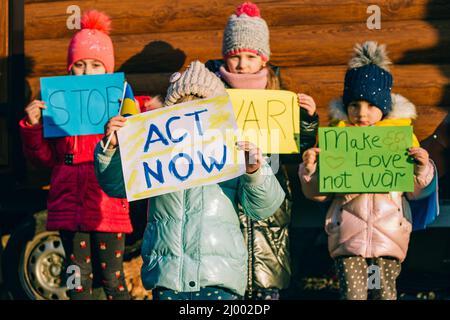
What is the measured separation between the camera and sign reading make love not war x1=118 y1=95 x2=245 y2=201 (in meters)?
5.12

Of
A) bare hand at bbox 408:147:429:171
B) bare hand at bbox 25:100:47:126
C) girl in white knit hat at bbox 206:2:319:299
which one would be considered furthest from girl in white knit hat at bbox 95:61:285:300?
bare hand at bbox 25:100:47:126

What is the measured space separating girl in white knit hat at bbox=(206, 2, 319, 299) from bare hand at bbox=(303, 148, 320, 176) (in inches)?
12.6

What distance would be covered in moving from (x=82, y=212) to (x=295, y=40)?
7.04ft

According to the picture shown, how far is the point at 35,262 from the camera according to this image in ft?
24.6

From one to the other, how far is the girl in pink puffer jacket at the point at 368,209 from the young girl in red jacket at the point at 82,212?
1355mm

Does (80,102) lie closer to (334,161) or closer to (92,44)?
(92,44)

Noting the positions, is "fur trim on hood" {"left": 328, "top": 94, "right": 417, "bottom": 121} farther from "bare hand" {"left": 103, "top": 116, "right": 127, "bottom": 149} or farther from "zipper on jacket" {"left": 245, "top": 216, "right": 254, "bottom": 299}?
"bare hand" {"left": 103, "top": 116, "right": 127, "bottom": 149}

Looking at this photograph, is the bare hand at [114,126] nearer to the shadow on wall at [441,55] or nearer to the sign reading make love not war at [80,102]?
the sign reading make love not war at [80,102]

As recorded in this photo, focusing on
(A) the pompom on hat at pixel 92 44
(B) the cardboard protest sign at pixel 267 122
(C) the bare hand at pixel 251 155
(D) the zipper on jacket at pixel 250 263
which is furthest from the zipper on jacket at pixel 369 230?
(A) the pompom on hat at pixel 92 44

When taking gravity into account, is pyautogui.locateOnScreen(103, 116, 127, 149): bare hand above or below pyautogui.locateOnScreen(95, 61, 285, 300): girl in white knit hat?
above

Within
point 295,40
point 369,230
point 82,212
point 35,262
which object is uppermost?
point 295,40

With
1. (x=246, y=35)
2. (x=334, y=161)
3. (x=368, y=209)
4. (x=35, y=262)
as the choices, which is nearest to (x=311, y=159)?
(x=334, y=161)

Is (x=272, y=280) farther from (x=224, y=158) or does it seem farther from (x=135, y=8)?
(x=135, y=8)
